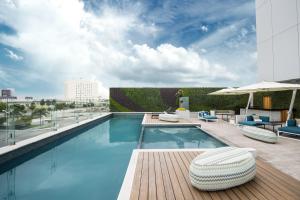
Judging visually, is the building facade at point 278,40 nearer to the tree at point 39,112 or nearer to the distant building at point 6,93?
the tree at point 39,112

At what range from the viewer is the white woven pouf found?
101 inches

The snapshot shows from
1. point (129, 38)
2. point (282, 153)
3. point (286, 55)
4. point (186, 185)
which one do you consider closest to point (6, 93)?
point (186, 185)

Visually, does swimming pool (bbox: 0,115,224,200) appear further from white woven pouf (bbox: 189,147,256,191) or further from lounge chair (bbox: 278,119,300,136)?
lounge chair (bbox: 278,119,300,136)

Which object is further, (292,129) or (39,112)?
(39,112)

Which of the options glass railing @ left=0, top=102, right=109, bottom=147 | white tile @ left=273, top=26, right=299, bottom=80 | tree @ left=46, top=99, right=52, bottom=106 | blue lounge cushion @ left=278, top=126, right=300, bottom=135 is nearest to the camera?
glass railing @ left=0, top=102, right=109, bottom=147

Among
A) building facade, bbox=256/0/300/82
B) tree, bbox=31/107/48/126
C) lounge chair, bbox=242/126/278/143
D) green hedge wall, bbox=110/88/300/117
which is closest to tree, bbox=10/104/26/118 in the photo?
tree, bbox=31/107/48/126

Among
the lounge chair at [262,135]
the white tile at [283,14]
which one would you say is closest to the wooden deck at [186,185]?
the lounge chair at [262,135]

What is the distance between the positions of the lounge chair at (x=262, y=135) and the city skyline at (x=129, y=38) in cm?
1043

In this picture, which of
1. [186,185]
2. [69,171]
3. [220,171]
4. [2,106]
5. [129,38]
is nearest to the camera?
[220,171]

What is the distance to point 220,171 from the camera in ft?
8.41

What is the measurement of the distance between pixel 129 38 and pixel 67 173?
1346cm

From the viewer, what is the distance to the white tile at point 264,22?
12.2m

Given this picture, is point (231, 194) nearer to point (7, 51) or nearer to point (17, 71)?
point (7, 51)

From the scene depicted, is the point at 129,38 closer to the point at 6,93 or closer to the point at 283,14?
the point at 283,14
